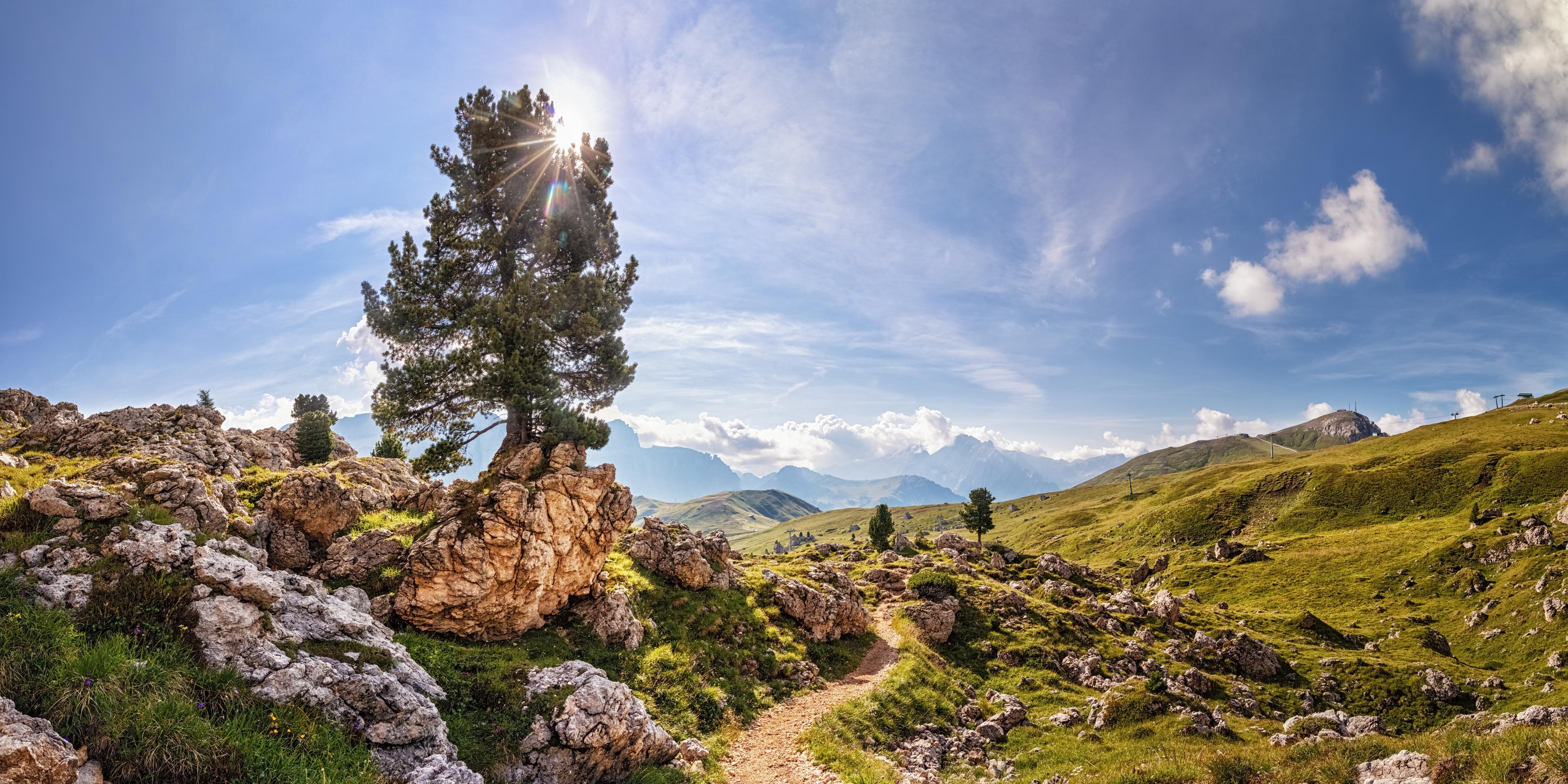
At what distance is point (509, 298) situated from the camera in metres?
27.2

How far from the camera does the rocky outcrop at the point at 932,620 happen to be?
44.4 metres

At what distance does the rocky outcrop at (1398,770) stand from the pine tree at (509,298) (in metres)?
31.0

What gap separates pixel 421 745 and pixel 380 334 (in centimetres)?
2206

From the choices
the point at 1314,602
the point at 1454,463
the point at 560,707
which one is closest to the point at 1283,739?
the point at 560,707

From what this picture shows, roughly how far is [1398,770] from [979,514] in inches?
4942

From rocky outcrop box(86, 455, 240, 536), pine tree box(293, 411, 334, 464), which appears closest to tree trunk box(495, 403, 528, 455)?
rocky outcrop box(86, 455, 240, 536)

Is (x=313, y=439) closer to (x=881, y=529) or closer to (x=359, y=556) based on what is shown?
(x=359, y=556)

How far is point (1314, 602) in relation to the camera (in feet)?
249

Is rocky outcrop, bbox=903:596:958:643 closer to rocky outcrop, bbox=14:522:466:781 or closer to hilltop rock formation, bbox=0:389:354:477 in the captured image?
rocky outcrop, bbox=14:522:466:781

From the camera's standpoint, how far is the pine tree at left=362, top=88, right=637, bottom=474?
1071 inches

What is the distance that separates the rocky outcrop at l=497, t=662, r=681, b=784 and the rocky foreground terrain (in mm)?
89

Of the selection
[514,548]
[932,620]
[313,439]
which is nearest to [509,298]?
[514,548]

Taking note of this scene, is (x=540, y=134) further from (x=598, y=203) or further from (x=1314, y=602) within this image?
(x=1314, y=602)

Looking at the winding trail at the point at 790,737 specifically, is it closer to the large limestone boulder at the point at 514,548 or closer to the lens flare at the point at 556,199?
the large limestone boulder at the point at 514,548
